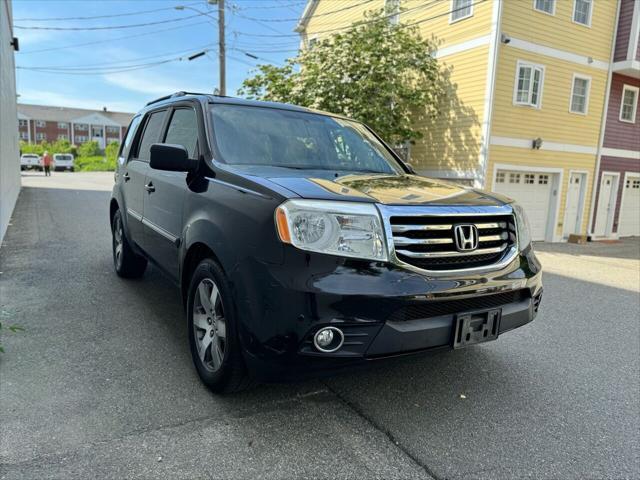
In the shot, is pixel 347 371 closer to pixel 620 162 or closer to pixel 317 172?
pixel 317 172

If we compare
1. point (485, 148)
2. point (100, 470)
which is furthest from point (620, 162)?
point (100, 470)

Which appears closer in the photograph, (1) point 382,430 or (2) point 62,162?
(1) point 382,430

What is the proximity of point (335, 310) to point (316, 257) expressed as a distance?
0.88 ft

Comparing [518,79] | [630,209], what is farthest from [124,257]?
[630,209]

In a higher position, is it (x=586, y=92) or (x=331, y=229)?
(x=586, y=92)

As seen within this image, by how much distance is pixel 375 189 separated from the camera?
2740 millimetres

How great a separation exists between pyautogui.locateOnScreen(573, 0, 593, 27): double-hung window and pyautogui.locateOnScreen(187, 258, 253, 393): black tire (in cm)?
1432

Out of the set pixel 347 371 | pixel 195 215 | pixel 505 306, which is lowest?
pixel 347 371

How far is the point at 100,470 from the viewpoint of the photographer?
2.19m

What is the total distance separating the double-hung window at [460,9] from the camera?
12106 millimetres

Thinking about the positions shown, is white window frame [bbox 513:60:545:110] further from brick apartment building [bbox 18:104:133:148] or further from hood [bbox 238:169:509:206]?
brick apartment building [bbox 18:104:133:148]

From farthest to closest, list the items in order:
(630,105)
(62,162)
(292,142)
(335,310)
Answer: (62,162) < (630,105) < (292,142) < (335,310)

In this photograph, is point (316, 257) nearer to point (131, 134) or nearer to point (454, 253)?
point (454, 253)

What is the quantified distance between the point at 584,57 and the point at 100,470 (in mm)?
15650
